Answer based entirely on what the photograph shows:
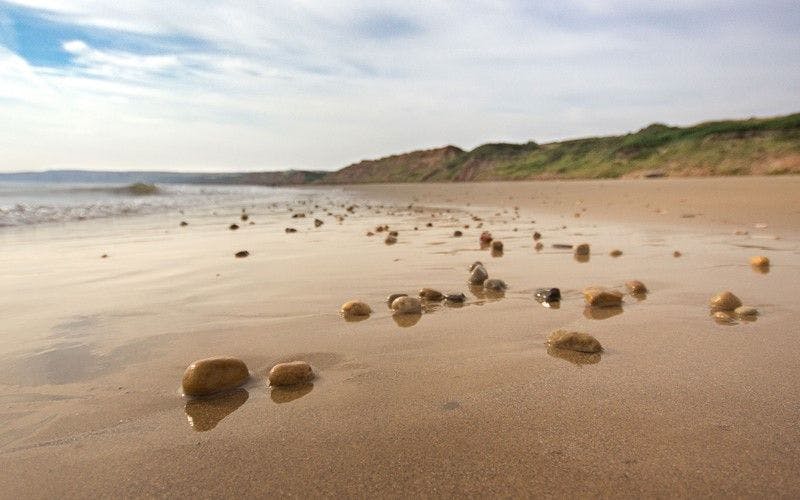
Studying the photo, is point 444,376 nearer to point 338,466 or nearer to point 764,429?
point 338,466

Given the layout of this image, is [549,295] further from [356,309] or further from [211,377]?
[211,377]

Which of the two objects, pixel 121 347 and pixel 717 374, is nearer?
pixel 717 374

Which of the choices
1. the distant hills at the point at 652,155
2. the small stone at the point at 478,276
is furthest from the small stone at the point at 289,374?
the distant hills at the point at 652,155

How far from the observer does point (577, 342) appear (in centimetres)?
206

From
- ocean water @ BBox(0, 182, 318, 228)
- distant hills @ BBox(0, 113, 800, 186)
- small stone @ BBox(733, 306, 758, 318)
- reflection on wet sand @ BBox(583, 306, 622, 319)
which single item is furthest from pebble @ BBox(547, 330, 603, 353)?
distant hills @ BBox(0, 113, 800, 186)

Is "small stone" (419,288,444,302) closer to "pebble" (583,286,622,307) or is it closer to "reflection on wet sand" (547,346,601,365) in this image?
"pebble" (583,286,622,307)

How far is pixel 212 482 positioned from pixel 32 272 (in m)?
3.91

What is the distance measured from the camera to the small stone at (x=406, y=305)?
2.72 m

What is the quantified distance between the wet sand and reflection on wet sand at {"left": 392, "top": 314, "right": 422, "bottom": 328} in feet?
0.18

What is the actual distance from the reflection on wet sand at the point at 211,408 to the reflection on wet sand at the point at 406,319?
965mm

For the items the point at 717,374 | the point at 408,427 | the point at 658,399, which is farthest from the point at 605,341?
the point at 408,427

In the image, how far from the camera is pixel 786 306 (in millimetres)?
2670

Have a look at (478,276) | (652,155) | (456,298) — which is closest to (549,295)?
(456,298)

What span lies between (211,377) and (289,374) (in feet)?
0.87
